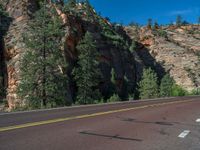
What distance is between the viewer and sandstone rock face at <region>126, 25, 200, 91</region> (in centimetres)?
9406

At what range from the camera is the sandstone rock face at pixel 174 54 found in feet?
309

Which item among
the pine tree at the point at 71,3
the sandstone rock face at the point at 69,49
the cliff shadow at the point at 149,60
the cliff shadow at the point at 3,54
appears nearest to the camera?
the sandstone rock face at the point at 69,49

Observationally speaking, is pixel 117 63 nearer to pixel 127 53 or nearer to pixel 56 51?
pixel 127 53

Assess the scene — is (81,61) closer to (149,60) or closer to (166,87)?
(166,87)

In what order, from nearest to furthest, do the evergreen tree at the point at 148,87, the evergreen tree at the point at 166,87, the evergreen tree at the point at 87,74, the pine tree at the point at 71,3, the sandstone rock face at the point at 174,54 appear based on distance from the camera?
the evergreen tree at the point at 87,74 < the pine tree at the point at 71,3 < the evergreen tree at the point at 148,87 < the evergreen tree at the point at 166,87 < the sandstone rock face at the point at 174,54

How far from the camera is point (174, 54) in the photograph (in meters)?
101

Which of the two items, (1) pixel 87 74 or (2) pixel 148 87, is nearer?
(1) pixel 87 74

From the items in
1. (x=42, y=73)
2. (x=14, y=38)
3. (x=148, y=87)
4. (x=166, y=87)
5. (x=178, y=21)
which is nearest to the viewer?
Answer: (x=42, y=73)

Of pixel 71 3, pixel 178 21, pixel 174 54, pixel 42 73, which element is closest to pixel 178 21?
pixel 178 21

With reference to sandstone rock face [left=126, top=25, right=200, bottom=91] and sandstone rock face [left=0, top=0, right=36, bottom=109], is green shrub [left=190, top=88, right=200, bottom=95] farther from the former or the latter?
sandstone rock face [left=0, top=0, right=36, bottom=109]

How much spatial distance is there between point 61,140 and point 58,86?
2506 centimetres

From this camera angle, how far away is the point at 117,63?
71062mm

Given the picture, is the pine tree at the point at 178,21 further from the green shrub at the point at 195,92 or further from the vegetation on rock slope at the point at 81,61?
the green shrub at the point at 195,92

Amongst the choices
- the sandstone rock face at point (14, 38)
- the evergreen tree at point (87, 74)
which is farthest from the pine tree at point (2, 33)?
the evergreen tree at point (87, 74)
